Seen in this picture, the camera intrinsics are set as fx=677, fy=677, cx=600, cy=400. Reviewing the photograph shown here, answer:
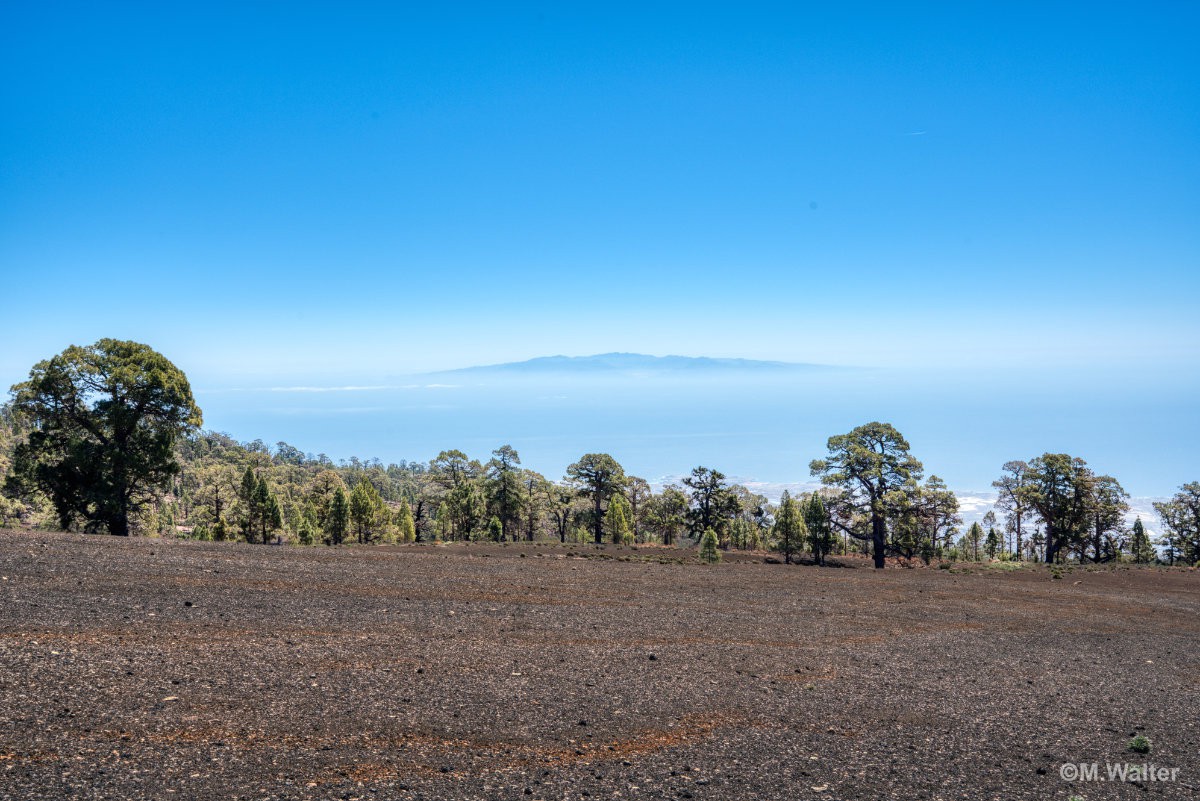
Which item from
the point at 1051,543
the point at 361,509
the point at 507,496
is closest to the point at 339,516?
the point at 361,509

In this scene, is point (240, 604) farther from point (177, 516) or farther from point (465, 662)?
point (177, 516)

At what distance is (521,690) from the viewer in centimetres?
1122

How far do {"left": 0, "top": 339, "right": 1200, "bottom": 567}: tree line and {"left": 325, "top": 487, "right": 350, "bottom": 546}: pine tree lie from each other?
16 cm

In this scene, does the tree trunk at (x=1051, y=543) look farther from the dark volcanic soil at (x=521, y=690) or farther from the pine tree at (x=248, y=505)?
the pine tree at (x=248, y=505)

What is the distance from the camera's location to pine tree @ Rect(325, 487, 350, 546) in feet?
156

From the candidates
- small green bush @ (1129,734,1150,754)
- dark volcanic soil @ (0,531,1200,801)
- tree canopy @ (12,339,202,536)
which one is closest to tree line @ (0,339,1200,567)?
tree canopy @ (12,339,202,536)

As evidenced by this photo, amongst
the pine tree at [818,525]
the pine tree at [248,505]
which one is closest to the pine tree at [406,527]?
the pine tree at [248,505]

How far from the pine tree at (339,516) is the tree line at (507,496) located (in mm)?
158

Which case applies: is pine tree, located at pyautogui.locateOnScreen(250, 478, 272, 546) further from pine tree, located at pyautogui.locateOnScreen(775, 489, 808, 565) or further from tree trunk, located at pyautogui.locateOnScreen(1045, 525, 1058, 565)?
tree trunk, located at pyautogui.locateOnScreen(1045, 525, 1058, 565)

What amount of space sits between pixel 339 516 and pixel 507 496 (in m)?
12.2

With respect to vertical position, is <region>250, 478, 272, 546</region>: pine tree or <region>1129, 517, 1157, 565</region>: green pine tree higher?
<region>250, 478, 272, 546</region>: pine tree

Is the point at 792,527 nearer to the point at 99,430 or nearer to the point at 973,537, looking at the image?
the point at 99,430

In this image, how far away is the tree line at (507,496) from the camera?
26203 millimetres

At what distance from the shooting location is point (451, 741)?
9.09 meters
